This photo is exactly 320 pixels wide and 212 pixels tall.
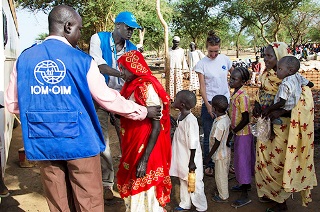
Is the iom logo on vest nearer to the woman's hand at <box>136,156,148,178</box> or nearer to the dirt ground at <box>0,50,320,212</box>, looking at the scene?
the woman's hand at <box>136,156,148,178</box>

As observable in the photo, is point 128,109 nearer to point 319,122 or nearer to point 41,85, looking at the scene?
point 41,85

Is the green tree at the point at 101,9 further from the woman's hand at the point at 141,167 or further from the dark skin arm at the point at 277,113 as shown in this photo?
the woman's hand at the point at 141,167

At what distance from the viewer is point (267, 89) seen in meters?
3.55

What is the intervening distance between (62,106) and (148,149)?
3.03ft

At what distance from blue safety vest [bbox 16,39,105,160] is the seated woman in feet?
2.35

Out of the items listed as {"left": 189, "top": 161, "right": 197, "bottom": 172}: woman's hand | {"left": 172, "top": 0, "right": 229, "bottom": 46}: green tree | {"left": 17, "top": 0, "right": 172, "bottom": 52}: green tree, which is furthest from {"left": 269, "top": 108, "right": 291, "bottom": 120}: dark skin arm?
{"left": 172, "top": 0, "right": 229, "bottom": 46}: green tree

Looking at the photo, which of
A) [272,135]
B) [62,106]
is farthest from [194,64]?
[62,106]

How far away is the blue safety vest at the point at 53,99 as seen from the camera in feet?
6.72

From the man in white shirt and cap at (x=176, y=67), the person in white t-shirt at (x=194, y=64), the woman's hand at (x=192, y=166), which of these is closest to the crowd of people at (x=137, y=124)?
the woman's hand at (x=192, y=166)

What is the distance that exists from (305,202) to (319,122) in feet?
10.8

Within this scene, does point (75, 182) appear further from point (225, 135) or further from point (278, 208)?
point (278, 208)

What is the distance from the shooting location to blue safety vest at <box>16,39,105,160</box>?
205cm

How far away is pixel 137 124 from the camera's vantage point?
2.82m

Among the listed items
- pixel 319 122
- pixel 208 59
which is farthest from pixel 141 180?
pixel 319 122
